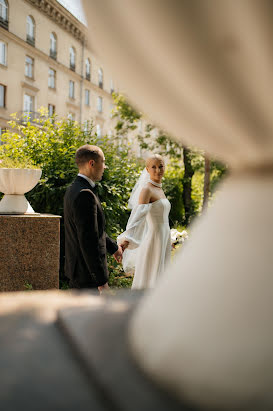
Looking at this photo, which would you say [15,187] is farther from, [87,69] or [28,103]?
[87,69]

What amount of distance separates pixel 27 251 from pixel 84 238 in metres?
1.54

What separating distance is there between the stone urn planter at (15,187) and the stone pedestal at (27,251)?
318mm

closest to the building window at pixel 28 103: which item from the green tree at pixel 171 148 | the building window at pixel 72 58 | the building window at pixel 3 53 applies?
the building window at pixel 3 53

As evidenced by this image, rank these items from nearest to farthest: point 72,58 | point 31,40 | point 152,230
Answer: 1. point 152,230
2. point 31,40
3. point 72,58

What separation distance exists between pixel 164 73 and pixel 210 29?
9 cm

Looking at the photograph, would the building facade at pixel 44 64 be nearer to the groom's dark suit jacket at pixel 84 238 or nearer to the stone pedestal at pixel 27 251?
the stone pedestal at pixel 27 251

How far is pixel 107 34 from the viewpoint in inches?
19.4

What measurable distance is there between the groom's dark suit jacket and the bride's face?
1.96m

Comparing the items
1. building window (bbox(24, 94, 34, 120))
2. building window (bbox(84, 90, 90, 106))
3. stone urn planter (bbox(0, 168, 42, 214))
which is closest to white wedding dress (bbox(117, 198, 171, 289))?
stone urn planter (bbox(0, 168, 42, 214))

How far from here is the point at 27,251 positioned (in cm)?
513

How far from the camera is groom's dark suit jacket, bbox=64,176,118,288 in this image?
394 centimetres

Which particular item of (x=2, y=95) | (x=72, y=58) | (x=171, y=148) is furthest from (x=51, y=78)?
(x=171, y=148)

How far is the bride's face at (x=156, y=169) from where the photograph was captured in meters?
5.98

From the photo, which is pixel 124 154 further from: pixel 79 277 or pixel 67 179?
pixel 79 277
